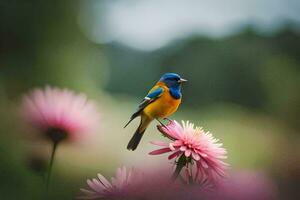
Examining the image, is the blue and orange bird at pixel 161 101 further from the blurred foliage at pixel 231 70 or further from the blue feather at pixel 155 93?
the blurred foliage at pixel 231 70

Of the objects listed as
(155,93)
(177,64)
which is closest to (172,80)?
(155,93)

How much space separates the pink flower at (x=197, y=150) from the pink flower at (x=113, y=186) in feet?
0.29

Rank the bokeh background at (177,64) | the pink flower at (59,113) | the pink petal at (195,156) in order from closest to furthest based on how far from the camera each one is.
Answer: the pink petal at (195,156), the pink flower at (59,113), the bokeh background at (177,64)

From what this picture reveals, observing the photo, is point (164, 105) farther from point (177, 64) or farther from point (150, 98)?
point (177, 64)

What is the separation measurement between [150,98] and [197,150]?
0.22 meters

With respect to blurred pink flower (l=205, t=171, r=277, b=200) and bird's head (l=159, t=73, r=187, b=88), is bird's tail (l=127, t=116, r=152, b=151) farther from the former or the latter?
blurred pink flower (l=205, t=171, r=277, b=200)

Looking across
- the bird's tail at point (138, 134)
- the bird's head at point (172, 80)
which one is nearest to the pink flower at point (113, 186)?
the bird's tail at point (138, 134)

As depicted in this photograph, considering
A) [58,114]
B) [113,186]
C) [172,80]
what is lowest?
[113,186]

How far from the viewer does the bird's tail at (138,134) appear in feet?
3.65

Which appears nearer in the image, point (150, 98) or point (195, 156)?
point (195, 156)

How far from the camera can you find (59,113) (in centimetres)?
101

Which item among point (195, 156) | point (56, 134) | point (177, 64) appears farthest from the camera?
point (177, 64)

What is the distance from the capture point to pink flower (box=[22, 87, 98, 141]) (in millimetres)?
1019

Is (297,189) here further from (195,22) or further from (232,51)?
(195,22)
